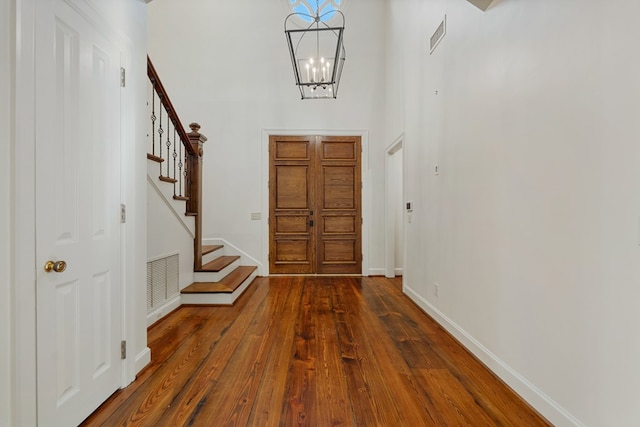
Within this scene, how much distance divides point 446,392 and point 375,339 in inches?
33.9

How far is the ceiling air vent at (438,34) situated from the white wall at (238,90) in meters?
2.21

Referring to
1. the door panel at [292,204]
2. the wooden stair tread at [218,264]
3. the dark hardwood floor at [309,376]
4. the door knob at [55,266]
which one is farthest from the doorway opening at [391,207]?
the door knob at [55,266]

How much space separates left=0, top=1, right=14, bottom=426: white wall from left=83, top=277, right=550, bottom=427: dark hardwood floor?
0.64 metres

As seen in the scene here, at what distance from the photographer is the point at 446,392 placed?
1879 mm

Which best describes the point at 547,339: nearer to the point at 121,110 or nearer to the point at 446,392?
the point at 446,392

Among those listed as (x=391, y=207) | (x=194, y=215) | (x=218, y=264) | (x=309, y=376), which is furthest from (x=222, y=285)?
(x=391, y=207)

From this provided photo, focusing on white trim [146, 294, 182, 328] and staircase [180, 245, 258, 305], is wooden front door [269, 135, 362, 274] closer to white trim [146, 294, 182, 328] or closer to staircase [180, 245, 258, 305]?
staircase [180, 245, 258, 305]

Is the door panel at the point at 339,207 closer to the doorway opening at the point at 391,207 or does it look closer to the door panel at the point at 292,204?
the door panel at the point at 292,204

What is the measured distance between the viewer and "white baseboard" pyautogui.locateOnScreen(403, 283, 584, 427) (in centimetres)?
155

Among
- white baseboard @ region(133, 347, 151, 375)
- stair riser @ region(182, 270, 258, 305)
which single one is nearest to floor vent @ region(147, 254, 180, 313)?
stair riser @ region(182, 270, 258, 305)

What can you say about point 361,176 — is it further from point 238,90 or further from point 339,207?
point 238,90

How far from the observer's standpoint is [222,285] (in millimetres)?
3891

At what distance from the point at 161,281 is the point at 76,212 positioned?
1.83 metres

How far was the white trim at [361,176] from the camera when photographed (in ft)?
17.7
